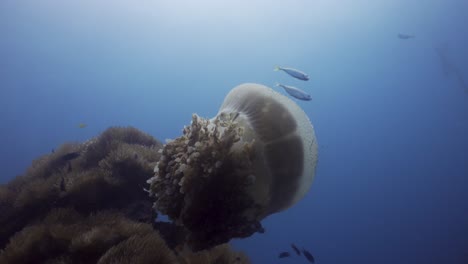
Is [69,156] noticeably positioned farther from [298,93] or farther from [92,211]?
[298,93]

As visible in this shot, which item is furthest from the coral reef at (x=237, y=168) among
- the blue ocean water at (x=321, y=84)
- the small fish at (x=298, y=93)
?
the blue ocean water at (x=321, y=84)

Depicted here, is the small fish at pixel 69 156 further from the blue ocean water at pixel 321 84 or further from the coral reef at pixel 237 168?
the blue ocean water at pixel 321 84

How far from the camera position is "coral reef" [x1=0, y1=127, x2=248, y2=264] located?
3.73 meters

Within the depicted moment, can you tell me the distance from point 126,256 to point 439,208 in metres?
53.3

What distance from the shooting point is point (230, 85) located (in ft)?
186

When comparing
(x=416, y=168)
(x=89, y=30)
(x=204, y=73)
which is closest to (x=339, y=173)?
(x=416, y=168)

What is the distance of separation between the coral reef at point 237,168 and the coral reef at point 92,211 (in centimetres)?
103

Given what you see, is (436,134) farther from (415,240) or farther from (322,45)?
(322,45)

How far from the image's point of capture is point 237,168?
109 inches

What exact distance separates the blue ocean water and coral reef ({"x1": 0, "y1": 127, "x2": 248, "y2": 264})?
28870 millimetres

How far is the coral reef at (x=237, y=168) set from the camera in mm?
2775

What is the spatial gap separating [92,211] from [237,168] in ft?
9.85

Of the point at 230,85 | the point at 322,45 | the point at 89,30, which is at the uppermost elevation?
the point at 89,30

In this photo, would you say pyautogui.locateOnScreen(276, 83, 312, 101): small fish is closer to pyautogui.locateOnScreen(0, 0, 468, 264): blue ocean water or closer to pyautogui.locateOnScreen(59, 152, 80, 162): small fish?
pyautogui.locateOnScreen(59, 152, 80, 162): small fish
